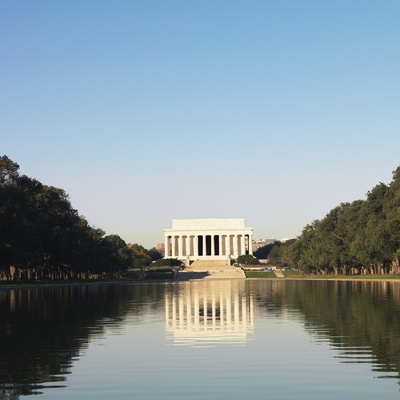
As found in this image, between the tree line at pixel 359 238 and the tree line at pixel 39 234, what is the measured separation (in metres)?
43.6

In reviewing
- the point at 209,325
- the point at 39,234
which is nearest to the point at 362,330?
the point at 209,325

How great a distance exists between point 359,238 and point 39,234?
50271mm

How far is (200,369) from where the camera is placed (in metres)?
19.2

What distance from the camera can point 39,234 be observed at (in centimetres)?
10812

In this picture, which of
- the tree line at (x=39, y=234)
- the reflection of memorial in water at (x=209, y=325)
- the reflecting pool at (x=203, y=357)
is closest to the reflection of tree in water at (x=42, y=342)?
the reflecting pool at (x=203, y=357)

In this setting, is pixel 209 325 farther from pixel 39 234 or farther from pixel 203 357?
pixel 39 234

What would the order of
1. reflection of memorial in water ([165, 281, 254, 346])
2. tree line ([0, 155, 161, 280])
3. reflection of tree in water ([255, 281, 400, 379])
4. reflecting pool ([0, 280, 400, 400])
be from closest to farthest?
reflecting pool ([0, 280, 400, 400]) < reflection of tree in water ([255, 281, 400, 379]) < reflection of memorial in water ([165, 281, 254, 346]) < tree line ([0, 155, 161, 280])

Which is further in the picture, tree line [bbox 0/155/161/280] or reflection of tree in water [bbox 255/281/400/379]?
tree line [bbox 0/155/161/280]

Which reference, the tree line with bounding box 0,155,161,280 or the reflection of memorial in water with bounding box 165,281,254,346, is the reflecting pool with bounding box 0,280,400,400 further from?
the tree line with bounding box 0,155,161,280

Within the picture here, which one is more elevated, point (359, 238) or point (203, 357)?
point (359, 238)

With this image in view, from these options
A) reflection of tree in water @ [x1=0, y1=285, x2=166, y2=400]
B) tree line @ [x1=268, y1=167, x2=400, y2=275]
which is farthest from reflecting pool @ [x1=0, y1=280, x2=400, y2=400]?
tree line @ [x1=268, y1=167, x2=400, y2=275]

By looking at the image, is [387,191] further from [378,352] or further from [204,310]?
[378,352]

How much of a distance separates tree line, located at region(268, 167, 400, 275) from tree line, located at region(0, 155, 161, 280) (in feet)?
143

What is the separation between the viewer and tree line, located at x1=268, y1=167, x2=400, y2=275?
346ft
